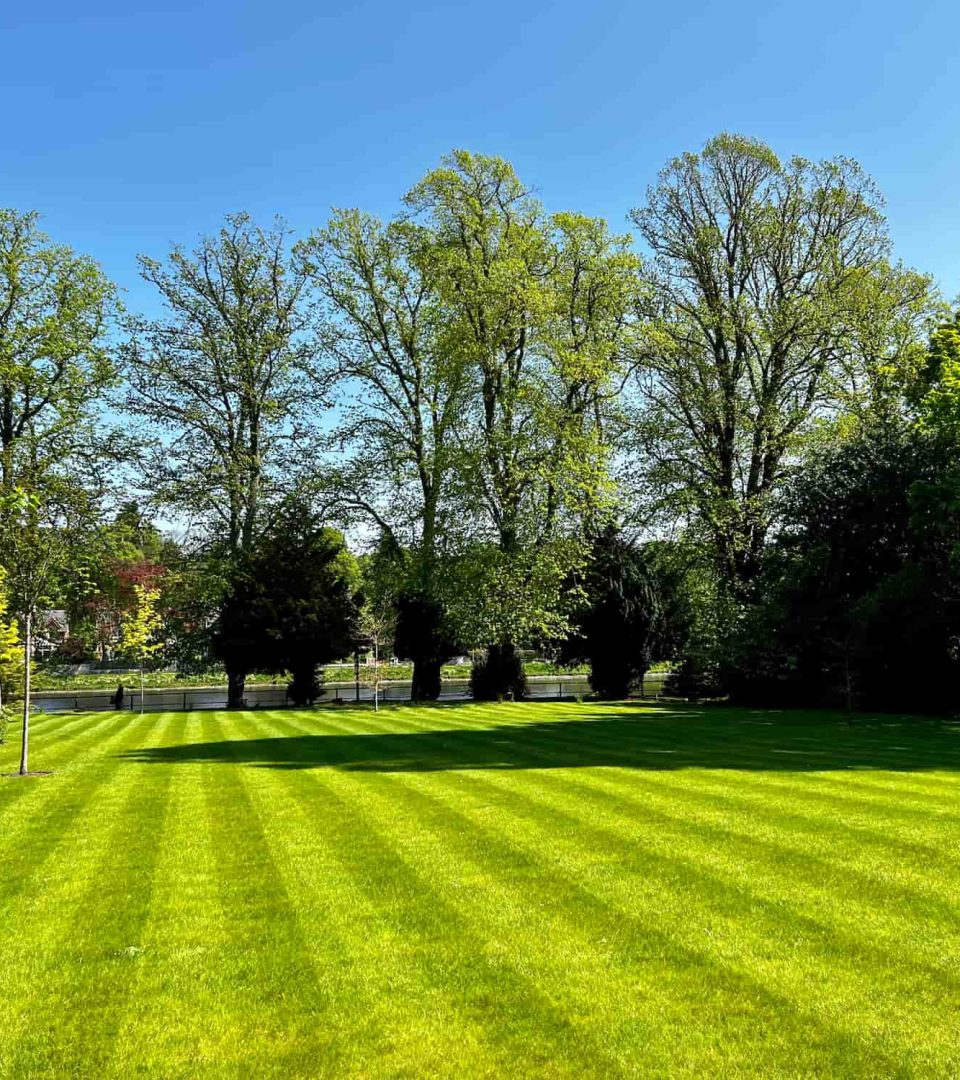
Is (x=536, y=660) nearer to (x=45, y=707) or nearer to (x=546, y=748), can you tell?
(x=45, y=707)

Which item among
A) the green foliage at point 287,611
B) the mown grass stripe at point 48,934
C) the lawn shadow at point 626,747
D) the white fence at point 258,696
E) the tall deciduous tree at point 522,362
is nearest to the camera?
the mown grass stripe at point 48,934

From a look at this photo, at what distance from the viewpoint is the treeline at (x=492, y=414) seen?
3183cm

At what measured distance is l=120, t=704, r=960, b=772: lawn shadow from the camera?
13766mm

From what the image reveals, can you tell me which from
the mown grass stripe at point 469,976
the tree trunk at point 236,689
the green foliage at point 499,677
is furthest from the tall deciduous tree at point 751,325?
the mown grass stripe at point 469,976

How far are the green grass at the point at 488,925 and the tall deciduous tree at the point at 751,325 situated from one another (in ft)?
72.1

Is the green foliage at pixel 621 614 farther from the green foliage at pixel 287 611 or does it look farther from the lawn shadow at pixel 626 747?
the lawn shadow at pixel 626 747

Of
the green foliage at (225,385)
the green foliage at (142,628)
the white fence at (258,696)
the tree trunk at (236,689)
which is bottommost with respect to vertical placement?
the white fence at (258,696)

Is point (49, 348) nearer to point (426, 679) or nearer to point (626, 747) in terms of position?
point (426, 679)

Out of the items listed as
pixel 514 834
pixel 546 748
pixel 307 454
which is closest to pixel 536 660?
pixel 307 454

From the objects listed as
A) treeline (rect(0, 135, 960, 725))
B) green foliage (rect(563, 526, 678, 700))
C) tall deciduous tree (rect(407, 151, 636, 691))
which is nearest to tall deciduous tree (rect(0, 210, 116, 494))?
treeline (rect(0, 135, 960, 725))

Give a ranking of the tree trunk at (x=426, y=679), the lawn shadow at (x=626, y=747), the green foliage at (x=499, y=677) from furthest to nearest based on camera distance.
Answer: the tree trunk at (x=426, y=679) < the green foliage at (x=499, y=677) < the lawn shadow at (x=626, y=747)

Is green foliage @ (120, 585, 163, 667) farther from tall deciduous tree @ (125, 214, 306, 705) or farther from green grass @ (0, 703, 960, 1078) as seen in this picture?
green grass @ (0, 703, 960, 1078)

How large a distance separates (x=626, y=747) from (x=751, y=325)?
21929mm

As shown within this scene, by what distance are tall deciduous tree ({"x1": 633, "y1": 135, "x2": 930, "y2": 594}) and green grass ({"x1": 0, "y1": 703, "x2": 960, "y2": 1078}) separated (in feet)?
72.1
